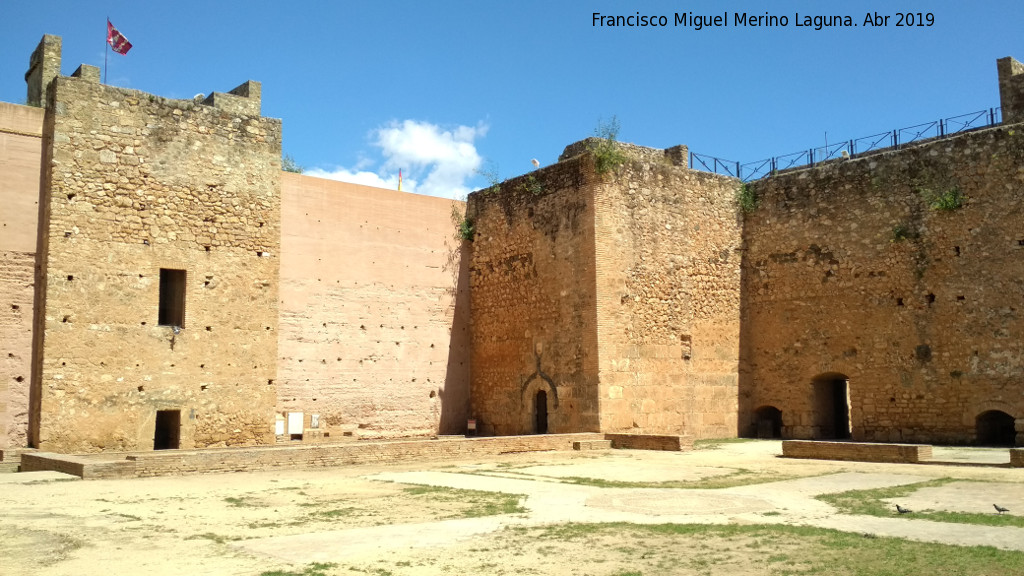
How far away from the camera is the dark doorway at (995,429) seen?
1577 centimetres

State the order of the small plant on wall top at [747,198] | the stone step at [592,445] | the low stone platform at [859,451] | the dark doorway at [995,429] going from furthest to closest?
the small plant on wall top at [747,198], the dark doorway at [995,429], the stone step at [592,445], the low stone platform at [859,451]

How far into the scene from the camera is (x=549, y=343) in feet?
59.1

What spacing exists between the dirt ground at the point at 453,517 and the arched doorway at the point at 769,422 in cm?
709

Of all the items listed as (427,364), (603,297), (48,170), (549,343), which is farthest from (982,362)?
(48,170)

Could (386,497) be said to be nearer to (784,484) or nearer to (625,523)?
(625,523)

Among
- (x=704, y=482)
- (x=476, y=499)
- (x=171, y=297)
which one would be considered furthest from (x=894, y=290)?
(x=171, y=297)

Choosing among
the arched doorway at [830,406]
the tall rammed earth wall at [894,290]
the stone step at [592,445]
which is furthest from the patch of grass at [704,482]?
the arched doorway at [830,406]

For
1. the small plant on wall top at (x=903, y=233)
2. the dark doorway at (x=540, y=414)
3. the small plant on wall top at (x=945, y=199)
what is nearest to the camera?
the small plant on wall top at (x=945, y=199)

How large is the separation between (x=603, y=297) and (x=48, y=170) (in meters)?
9.95

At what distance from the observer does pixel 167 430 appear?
608 inches

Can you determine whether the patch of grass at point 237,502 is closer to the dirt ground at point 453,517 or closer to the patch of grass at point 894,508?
the dirt ground at point 453,517

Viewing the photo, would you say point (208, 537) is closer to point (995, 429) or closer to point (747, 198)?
point (995, 429)

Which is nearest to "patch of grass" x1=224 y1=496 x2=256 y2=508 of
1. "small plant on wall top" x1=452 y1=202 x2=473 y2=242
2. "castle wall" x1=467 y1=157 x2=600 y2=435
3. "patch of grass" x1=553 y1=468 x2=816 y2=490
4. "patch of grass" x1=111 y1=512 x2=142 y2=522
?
"patch of grass" x1=111 y1=512 x2=142 y2=522

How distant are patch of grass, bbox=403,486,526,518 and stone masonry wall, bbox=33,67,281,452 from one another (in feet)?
23.3
